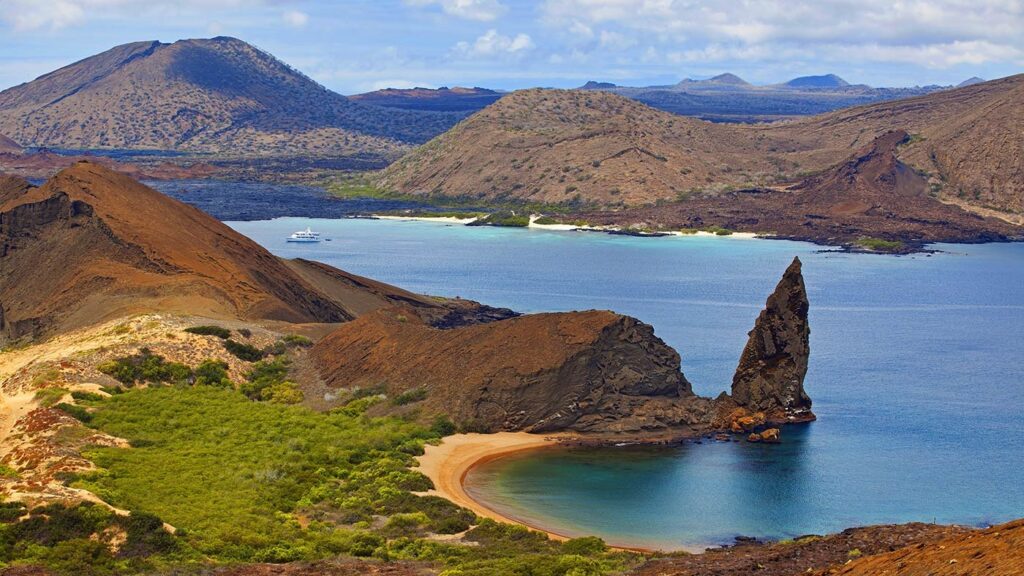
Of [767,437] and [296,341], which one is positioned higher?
[296,341]

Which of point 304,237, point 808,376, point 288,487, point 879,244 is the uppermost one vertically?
point 879,244

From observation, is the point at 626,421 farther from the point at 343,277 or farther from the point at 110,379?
the point at 343,277

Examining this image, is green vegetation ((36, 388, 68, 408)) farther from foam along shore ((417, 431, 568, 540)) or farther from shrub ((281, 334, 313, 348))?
shrub ((281, 334, 313, 348))

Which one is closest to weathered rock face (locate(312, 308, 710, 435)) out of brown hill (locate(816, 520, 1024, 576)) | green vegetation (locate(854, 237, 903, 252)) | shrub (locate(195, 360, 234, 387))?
shrub (locate(195, 360, 234, 387))

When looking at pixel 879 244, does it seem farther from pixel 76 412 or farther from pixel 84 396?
pixel 76 412

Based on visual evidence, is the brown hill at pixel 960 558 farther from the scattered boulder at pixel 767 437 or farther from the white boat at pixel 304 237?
the white boat at pixel 304 237

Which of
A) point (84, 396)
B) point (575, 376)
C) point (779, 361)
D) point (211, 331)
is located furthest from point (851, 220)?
point (84, 396)

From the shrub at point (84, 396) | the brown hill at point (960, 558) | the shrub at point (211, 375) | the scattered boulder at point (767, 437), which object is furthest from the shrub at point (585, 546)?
the shrub at point (211, 375)
